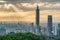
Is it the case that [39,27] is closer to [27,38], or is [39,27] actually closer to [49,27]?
[49,27]

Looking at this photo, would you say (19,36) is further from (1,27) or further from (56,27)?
(56,27)

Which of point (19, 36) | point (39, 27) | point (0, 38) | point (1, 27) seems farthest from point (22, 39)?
point (39, 27)

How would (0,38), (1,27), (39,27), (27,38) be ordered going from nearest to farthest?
(0,38) → (27,38) → (1,27) → (39,27)

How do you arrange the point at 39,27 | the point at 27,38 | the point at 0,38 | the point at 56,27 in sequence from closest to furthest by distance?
1. the point at 0,38
2. the point at 27,38
3. the point at 39,27
4. the point at 56,27

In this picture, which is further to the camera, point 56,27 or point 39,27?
point 56,27

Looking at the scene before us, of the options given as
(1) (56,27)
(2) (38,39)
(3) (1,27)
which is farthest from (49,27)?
(2) (38,39)

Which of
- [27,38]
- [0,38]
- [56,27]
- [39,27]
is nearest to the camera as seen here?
[0,38]

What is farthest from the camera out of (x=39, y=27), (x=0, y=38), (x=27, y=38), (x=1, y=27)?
(x=39, y=27)

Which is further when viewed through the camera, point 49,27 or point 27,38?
point 49,27

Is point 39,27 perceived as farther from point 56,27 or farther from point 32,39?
point 32,39
